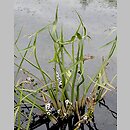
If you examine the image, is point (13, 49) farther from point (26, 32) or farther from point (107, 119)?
point (107, 119)

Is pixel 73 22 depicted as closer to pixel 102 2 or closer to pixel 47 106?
pixel 102 2

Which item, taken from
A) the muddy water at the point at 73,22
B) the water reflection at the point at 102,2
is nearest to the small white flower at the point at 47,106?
the muddy water at the point at 73,22

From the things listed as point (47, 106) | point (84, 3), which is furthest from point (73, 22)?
point (47, 106)

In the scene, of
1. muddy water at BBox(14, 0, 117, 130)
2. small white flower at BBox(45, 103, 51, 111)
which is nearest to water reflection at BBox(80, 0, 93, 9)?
muddy water at BBox(14, 0, 117, 130)

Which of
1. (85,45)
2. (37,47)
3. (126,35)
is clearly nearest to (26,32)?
(37,47)

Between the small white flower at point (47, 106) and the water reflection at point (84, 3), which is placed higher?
the water reflection at point (84, 3)

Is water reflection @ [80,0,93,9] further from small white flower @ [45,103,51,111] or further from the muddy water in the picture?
small white flower @ [45,103,51,111]

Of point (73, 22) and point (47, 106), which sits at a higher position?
point (73, 22)

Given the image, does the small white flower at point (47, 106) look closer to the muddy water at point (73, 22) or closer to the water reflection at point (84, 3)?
the muddy water at point (73, 22)

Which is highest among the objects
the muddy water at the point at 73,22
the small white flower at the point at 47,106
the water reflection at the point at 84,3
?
the water reflection at the point at 84,3
